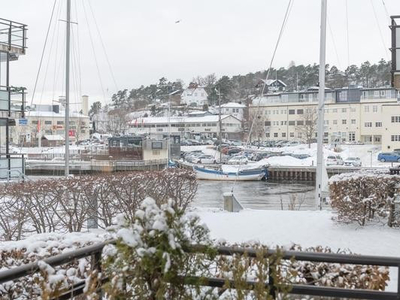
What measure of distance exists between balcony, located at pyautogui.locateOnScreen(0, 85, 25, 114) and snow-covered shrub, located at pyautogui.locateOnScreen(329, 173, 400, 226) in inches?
583

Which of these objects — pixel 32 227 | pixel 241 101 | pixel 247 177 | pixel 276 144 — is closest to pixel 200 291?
pixel 32 227

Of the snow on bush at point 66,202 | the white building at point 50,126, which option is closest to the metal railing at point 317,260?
the snow on bush at point 66,202

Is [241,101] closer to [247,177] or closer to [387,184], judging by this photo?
[247,177]

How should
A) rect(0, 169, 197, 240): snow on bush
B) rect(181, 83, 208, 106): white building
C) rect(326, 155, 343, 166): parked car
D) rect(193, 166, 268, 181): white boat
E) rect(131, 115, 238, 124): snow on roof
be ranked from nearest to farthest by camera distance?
1. rect(0, 169, 197, 240): snow on bush
2. rect(193, 166, 268, 181): white boat
3. rect(326, 155, 343, 166): parked car
4. rect(131, 115, 238, 124): snow on roof
5. rect(181, 83, 208, 106): white building

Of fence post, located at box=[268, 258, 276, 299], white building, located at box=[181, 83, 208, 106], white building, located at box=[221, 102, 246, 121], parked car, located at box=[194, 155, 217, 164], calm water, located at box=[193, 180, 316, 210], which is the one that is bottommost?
calm water, located at box=[193, 180, 316, 210]

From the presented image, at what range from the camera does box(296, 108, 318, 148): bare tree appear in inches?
2780

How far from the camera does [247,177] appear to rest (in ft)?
138

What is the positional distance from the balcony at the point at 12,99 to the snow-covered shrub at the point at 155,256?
62.4 ft

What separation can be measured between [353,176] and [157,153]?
129ft

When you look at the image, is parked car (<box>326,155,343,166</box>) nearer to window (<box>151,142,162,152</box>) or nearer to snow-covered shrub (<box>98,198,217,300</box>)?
window (<box>151,142,162,152</box>)

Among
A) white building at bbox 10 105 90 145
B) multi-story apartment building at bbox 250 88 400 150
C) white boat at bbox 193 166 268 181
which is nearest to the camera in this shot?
white boat at bbox 193 166 268 181

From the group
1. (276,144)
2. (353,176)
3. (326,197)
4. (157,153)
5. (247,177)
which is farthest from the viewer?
(276,144)

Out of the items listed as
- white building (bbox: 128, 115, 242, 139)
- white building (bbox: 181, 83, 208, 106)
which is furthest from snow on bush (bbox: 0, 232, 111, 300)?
white building (bbox: 181, 83, 208, 106)

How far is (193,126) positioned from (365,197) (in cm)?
8357
